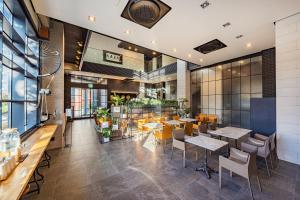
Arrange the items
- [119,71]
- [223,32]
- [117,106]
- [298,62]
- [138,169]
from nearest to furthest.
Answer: [138,169], [298,62], [223,32], [117,106], [119,71]

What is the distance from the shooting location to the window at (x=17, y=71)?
225 centimetres

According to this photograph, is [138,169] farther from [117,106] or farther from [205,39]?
[205,39]

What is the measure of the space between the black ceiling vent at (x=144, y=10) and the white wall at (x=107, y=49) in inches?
322

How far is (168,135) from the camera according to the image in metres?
4.40

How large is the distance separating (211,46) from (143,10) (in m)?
3.43

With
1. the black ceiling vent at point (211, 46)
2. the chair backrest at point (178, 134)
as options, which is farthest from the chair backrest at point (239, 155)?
the black ceiling vent at point (211, 46)

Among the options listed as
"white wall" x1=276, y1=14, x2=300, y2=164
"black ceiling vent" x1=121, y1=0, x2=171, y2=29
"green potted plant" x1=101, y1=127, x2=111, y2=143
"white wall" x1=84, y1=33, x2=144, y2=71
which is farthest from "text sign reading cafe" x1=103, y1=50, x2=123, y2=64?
"white wall" x1=276, y1=14, x2=300, y2=164

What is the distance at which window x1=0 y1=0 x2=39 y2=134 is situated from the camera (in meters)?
2.25

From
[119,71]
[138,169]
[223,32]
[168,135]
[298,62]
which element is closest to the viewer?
[138,169]

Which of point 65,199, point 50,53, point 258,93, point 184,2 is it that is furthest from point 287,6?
point 50,53

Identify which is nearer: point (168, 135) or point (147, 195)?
point (147, 195)

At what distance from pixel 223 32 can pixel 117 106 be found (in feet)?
16.2

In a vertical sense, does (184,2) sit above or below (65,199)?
above

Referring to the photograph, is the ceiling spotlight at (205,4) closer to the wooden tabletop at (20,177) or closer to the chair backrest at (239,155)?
the chair backrest at (239,155)
